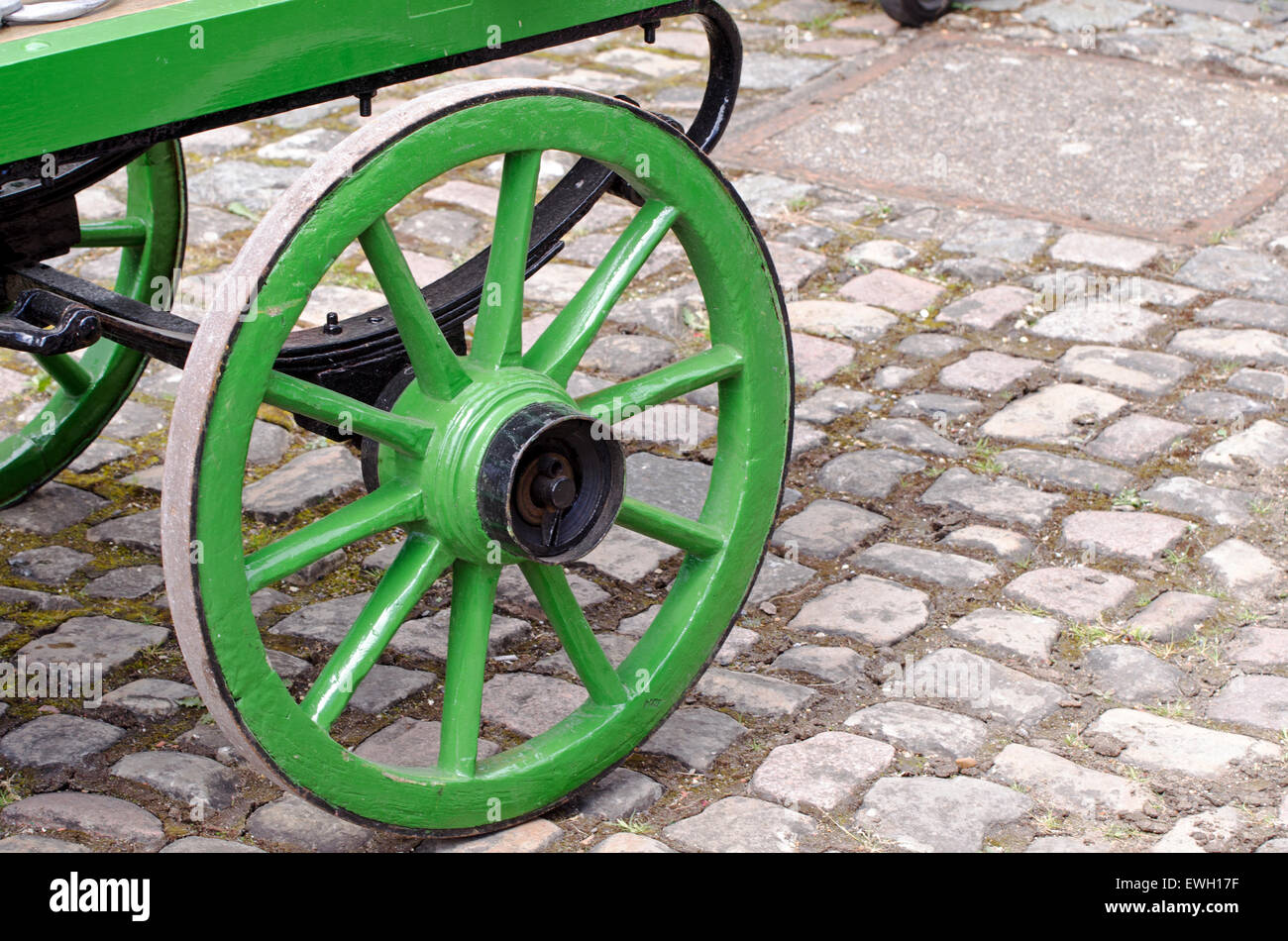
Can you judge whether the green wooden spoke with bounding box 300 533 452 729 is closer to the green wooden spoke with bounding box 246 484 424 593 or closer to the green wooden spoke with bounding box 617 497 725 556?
the green wooden spoke with bounding box 246 484 424 593

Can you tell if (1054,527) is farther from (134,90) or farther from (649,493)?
(134,90)

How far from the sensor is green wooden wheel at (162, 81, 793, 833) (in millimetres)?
1865

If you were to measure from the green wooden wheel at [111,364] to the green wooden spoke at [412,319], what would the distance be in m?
1.12

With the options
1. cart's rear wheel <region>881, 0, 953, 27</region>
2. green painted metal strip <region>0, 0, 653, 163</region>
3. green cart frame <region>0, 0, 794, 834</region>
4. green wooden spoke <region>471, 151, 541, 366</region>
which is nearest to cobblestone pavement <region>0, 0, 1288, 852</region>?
green cart frame <region>0, 0, 794, 834</region>

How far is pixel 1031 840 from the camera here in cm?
229

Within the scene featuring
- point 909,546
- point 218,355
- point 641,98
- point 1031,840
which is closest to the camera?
point 218,355

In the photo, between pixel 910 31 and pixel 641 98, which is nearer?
pixel 641 98

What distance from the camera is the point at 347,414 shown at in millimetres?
2035

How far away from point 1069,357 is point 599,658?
1.92 m

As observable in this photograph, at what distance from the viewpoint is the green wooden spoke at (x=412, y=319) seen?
2.02 meters

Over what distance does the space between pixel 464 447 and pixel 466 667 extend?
1.01ft

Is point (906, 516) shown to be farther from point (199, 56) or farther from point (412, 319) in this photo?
point (199, 56)

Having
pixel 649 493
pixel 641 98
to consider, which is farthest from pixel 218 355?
pixel 641 98

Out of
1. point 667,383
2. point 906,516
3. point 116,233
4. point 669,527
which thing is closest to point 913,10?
point 906,516
